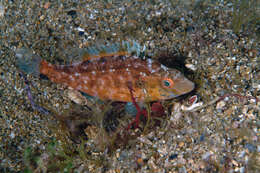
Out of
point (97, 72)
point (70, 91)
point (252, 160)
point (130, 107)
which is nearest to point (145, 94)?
point (130, 107)

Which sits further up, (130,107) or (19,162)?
(130,107)

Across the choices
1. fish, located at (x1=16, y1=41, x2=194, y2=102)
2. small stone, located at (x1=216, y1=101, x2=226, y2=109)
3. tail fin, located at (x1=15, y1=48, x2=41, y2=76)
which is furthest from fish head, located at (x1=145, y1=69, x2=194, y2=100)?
tail fin, located at (x1=15, y1=48, x2=41, y2=76)

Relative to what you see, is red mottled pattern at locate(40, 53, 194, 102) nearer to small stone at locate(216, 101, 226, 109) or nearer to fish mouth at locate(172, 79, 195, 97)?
fish mouth at locate(172, 79, 195, 97)

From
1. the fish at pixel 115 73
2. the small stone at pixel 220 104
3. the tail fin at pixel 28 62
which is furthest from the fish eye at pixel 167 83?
the tail fin at pixel 28 62

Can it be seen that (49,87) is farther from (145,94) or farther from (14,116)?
(145,94)

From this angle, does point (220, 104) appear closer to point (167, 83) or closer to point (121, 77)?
point (167, 83)

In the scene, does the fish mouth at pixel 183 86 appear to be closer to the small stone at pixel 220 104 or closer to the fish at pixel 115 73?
the fish at pixel 115 73
